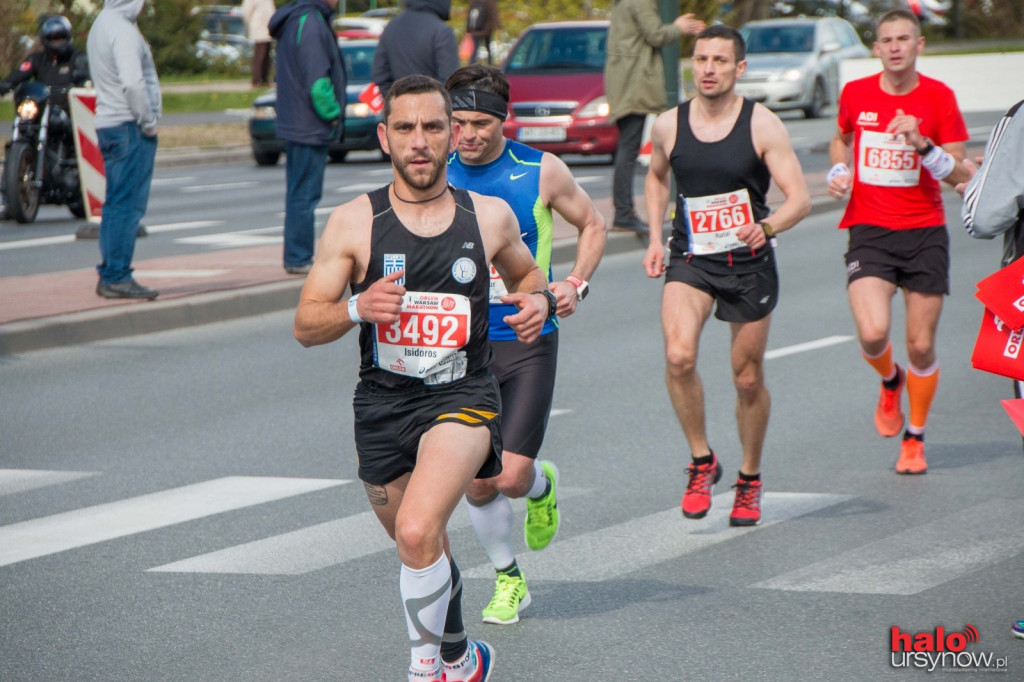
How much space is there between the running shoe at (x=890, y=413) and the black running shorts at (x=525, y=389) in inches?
104

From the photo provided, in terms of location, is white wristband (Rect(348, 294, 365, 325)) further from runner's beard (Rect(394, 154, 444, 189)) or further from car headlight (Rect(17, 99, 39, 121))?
car headlight (Rect(17, 99, 39, 121))

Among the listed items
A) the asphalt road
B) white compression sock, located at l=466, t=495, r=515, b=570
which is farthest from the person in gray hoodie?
white compression sock, located at l=466, t=495, r=515, b=570

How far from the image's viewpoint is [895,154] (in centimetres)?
711

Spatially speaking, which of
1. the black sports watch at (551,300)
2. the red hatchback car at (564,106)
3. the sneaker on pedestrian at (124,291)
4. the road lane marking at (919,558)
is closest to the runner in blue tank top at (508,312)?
the black sports watch at (551,300)

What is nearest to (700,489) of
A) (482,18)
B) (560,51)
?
(560,51)

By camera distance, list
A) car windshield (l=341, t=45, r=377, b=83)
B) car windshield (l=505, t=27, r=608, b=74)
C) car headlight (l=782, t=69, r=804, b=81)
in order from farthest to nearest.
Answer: car headlight (l=782, t=69, r=804, b=81)
car windshield (l=341, t=45, r=377, b=83)
car windshield (l=505, t=27, r=608, b=74)

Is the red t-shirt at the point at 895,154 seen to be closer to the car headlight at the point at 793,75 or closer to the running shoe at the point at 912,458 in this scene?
the running shoe at the point at 912,458

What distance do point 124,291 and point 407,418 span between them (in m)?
7.39

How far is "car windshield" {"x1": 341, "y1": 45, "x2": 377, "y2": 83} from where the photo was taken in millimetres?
24562

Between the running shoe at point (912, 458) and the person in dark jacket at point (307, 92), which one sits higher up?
the person in dark jacket at point (307, 92)

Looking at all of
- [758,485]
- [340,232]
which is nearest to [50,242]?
[758,485]

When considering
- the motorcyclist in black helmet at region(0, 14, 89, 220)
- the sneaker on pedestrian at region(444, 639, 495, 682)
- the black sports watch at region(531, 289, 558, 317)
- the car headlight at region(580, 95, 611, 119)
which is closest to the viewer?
the sneaker on pedestrian at region(444, 639, 495, 682)

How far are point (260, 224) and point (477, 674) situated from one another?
1268cm

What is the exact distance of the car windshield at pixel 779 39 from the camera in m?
30.9
